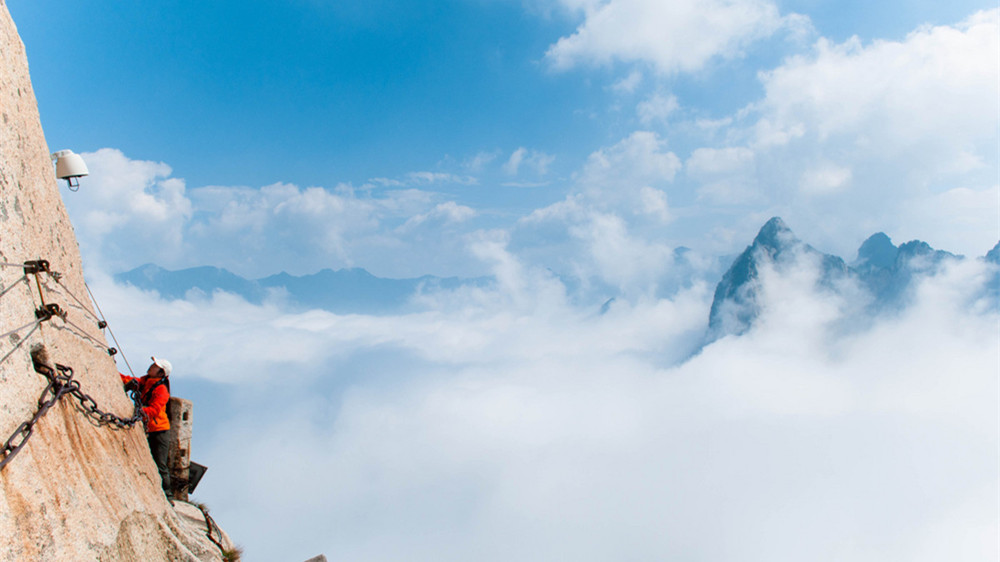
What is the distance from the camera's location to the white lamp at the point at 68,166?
10.4 m

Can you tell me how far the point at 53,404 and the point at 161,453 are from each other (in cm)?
686

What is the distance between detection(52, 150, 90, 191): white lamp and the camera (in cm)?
1040

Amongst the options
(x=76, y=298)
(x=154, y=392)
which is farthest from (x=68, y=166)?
(x=154, y=392)

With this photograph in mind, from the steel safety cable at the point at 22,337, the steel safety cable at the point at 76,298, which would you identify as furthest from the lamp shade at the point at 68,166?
the steel safety cable at the point at 22,337

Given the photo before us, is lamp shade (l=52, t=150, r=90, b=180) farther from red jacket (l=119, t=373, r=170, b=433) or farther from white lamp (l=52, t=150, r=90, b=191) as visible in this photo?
Answer: red jacket (l=119, t=373, r=170, b=433)

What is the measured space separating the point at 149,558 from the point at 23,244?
16.1 ft

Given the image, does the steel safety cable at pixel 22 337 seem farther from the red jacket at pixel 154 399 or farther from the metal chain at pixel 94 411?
the red jacket at pixel 154 399

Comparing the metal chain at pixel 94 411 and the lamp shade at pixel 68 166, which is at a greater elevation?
the lamp shade at pixel 68 166

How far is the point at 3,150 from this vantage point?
675 centimetres

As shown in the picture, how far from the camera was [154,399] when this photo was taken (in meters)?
11.5

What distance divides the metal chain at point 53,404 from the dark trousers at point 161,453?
112 inches

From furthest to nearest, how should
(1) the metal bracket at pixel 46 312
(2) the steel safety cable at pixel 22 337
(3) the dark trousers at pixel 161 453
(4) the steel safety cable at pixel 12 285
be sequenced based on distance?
(3) the dark trousers at pixel 161 453 < (1) the metal bracket at pixel 46 312 < (4) the steel safety cable at pixel 12 285 < (2) the steel safety cable at pixel 22 337

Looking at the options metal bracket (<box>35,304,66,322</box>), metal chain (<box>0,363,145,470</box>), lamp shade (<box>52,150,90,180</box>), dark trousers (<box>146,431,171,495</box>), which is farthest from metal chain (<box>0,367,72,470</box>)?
dark trousers (<box>146,431,171,495</box>)

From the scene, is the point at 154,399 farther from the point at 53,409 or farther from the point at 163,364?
the point at 53,409
